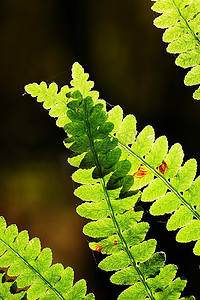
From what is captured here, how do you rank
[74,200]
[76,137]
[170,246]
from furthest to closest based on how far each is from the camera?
[74,200] < [170,246] < [76,137]

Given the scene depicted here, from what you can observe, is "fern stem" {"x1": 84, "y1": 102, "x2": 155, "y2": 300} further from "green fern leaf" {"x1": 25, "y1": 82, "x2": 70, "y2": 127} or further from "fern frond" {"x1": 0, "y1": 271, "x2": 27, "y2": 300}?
"fern frond" {"x1": 0, "y1": 271, "x2": 27, "y2": 300}

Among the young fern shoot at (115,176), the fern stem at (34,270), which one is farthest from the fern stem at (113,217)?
the fern stem at (34,270)

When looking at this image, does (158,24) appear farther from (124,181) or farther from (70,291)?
(70,291)

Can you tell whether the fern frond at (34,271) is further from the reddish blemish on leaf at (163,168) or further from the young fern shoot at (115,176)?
the reddish blemish on leaf at (163,168)

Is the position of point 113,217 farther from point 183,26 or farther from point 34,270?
point 183,26

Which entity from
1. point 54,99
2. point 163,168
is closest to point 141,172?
point 163,168

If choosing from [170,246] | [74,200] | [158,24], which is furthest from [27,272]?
[74,200]

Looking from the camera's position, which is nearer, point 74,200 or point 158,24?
point 158,24
